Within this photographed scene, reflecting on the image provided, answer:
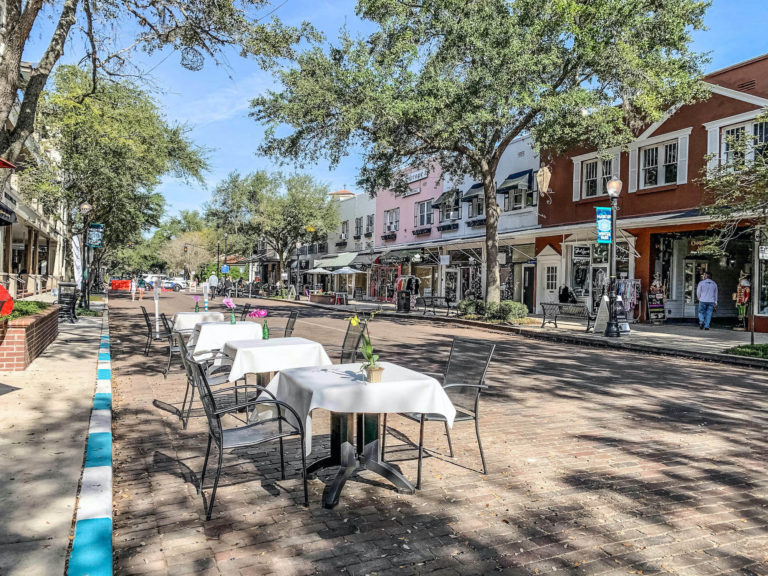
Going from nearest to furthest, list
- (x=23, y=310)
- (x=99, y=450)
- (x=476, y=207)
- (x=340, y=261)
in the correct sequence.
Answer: (x=99, y=450), (x=23, y=310), (x=476, y=207), (x=340, y=261)

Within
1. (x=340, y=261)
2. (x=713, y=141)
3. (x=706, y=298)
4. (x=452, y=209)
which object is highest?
(x=713, y=141)

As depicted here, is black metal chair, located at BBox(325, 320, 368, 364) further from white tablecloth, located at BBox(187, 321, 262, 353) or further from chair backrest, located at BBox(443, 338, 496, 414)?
white tablecloth, located at BBox(187, 321, 262, 353)

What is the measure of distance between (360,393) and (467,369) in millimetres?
1681

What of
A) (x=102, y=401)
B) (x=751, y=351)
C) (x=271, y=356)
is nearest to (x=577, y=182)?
(x=751, y=351)

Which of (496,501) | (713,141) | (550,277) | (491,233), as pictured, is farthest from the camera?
(550,277)

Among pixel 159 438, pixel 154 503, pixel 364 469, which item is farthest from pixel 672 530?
pixel 159 438

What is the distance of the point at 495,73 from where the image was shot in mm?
16906

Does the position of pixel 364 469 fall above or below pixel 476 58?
below

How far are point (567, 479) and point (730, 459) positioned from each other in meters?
1.78

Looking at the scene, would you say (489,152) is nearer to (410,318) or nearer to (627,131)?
(627,131)

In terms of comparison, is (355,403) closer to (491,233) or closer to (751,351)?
(751,351)

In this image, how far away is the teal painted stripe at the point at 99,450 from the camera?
4.78m

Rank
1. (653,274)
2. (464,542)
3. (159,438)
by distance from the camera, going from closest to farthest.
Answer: (464,542), (159,438), (653,274)

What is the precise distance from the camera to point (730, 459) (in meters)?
5.27
